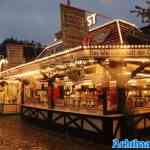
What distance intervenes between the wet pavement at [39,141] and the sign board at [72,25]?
437 centimetres

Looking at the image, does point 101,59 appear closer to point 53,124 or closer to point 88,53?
point 88,53

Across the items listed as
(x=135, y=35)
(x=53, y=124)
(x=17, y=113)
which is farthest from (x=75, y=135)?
(x=17, y=113)

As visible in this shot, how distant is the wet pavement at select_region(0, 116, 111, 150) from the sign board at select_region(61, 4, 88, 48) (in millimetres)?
4368

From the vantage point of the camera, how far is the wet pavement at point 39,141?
12.3 metres

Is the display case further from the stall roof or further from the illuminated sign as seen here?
the illuminated sign

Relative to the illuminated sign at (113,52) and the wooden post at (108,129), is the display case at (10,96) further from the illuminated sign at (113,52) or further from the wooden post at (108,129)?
Answer: the illuminated sign at (113,52)

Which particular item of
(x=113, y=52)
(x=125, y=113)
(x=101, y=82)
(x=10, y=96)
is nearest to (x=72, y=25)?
(x=113, y=52)

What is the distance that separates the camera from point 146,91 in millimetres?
17281

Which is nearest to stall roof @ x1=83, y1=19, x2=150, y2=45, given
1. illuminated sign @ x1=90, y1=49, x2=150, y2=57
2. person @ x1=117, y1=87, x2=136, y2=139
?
illuminated sign @ x1=90, y1=49, x2=150, y2=57

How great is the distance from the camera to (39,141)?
1366cm

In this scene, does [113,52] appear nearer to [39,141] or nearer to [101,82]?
[101,82]

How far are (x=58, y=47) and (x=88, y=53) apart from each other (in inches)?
324

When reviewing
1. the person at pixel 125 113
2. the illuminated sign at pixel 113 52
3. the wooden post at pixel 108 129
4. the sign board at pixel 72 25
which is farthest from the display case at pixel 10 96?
the illuminated sign at pixel 113 52

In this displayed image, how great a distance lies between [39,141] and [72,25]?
5.82m
